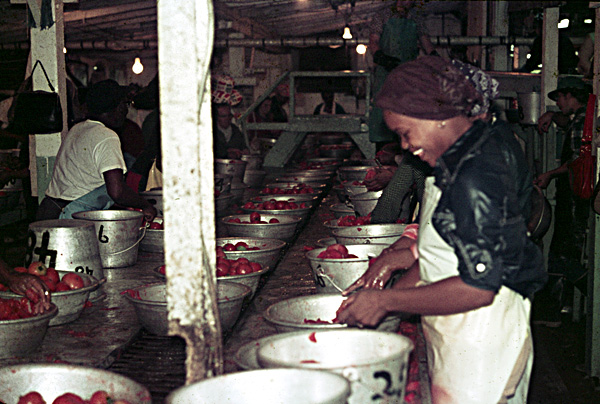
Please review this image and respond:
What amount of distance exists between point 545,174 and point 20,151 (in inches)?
A: 253

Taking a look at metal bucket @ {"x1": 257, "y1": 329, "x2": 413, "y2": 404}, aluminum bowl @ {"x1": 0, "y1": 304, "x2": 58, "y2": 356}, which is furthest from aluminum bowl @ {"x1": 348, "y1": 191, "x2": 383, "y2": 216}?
metal bucket @ {"x1": 257, "y1": 329, "x2": 413, "y2": 404}

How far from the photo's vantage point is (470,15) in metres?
15.3

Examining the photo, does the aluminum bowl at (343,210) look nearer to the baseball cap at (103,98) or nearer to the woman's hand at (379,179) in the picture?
the woman's hand at (379,179)

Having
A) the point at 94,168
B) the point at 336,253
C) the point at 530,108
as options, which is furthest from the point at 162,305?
the point at 530,108

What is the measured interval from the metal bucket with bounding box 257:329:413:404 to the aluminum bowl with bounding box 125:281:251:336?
24.9 inches

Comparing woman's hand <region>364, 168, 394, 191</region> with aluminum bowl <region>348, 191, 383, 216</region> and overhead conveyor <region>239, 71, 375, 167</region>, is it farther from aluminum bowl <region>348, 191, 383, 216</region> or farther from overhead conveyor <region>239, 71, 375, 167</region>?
overhead conveyor <region>239, 71, 375, 167</region>

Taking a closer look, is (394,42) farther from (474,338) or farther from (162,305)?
(474,338)

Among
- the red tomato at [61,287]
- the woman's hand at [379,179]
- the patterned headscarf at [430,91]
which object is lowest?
the red tomato at [61,287]

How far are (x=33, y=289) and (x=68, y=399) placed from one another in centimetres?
80

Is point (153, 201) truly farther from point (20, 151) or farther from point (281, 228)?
point (20, 151)

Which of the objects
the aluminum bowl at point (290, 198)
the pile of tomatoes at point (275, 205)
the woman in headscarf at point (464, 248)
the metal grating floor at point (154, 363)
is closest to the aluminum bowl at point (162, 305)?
the metal grating floor at point (154, 363)

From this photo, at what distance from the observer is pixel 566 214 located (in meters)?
6.01

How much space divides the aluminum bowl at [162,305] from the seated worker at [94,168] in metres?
1.49

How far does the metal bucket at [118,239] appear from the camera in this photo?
141 inches
